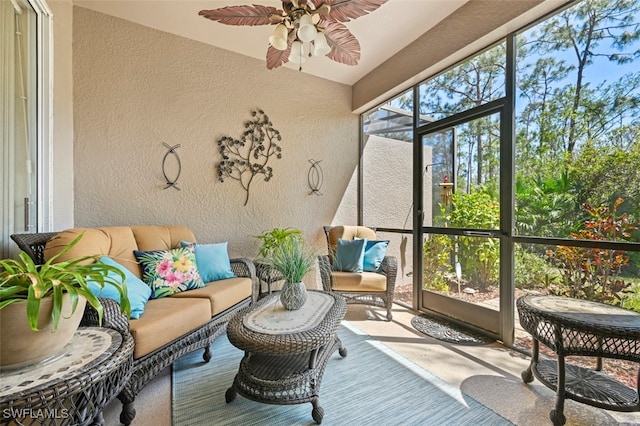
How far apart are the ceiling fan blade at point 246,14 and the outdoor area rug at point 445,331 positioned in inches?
116

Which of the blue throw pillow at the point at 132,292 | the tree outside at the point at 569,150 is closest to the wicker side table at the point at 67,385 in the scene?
the blue throw pillow at the point at 132,292

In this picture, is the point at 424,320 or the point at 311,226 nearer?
the point at 424,320

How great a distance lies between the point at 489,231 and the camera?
262 cm

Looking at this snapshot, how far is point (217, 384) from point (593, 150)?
3.13m

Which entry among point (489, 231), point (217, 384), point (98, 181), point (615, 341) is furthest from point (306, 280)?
point (615, 341)

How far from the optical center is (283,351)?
4.73 ft

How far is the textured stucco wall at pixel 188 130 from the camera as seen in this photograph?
108 inches

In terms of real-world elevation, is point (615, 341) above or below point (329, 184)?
below

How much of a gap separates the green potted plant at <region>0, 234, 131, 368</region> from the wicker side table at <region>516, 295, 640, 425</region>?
228 cm

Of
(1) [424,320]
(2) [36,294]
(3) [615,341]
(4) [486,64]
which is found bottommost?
(1) [424,320]

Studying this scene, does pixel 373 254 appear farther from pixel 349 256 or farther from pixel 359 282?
pixel 359 282

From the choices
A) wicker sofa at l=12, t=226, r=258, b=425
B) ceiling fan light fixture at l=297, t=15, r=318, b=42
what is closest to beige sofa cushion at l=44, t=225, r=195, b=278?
wicker sofa at l=12, t=226, r=258, b=425

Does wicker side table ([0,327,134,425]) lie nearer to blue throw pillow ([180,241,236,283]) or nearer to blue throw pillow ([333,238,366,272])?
blue throw pillow ([180,241,236,283])

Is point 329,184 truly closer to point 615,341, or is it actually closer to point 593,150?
point 593,150
